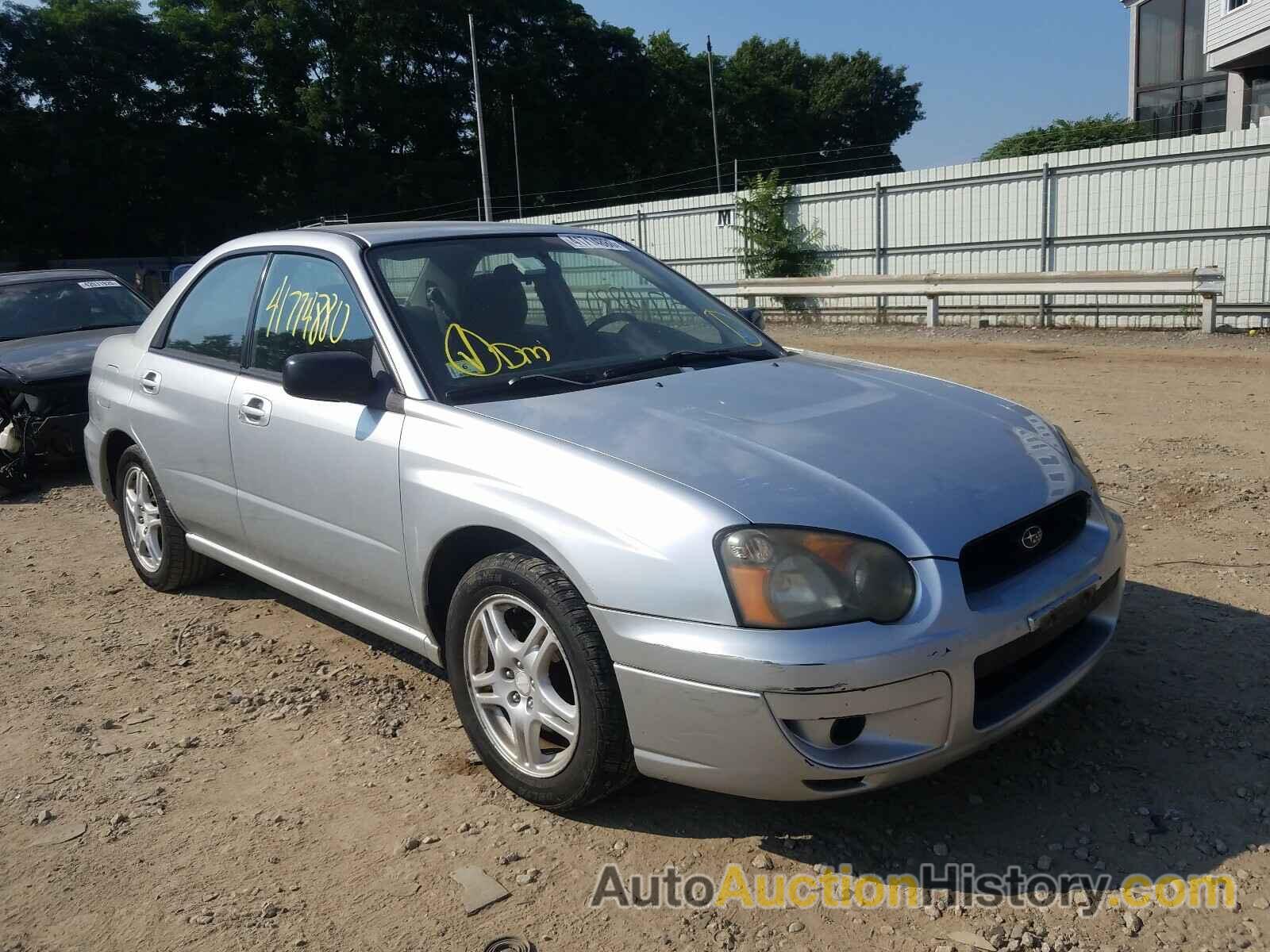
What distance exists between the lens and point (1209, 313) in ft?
42.0

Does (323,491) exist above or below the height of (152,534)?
above

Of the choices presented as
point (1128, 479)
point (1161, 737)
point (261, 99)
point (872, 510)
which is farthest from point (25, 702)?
point (261, 99)

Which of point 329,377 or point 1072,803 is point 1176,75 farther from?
point 329,377

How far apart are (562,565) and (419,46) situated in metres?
51.8

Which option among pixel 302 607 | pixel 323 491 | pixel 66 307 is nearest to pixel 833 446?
pixel 323 491

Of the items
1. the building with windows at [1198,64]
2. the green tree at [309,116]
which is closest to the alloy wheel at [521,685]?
the building with windows at [1198,64]

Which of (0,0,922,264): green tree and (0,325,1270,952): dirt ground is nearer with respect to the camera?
(0,325,1270,952): dirt ground

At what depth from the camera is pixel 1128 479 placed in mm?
6008

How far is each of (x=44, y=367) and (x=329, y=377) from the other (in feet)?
18.3

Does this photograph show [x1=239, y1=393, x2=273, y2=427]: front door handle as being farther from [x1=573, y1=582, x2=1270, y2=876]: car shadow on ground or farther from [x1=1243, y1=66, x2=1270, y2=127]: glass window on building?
[x1=1243, y1=66, x2=1270, y2=127]: glass window on building

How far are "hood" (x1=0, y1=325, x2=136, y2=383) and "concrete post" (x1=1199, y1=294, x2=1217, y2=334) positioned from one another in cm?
1148

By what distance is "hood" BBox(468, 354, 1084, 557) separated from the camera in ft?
8.70

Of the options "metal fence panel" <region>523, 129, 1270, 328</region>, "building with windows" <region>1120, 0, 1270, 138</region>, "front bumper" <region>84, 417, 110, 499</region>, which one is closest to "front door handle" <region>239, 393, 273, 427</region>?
"front bumper" <region>84, 417, 110, 499</region>

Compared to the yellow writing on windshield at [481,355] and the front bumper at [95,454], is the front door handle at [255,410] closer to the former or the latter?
the yellow writing on windshield at [481,355]
